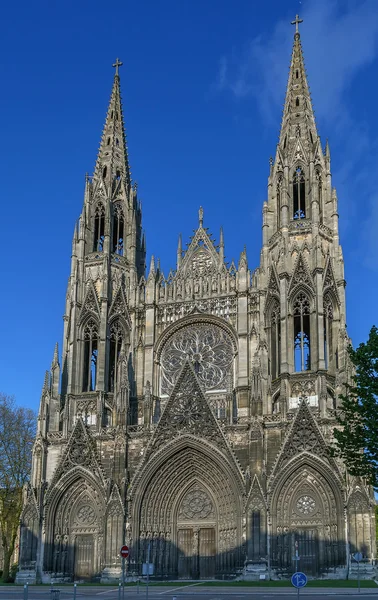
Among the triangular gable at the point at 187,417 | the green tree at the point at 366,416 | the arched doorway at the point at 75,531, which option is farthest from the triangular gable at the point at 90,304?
the green tree at the point at 366,416

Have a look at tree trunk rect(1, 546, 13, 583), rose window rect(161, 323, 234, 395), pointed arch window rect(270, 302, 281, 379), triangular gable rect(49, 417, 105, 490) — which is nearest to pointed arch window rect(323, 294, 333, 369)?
pointed arch window rect(270, 302, 281, 379)

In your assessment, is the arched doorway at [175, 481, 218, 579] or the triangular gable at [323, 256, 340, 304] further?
the triangular gable at [323, 256, 340, 304]

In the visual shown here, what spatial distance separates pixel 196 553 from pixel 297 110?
100 ft

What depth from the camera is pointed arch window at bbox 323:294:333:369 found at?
46.8 metres

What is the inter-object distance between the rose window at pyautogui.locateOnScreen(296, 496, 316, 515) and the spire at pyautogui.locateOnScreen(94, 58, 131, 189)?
86.6 feet

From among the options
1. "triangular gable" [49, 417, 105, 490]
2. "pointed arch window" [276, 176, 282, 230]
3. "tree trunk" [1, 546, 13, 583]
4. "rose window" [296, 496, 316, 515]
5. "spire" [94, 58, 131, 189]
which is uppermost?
"spire" [94, 58, 131, 189]

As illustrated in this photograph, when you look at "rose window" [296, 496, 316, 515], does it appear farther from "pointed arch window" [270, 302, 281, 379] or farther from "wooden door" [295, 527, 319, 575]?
"pointed arch window" [270, 302, 281, 379]

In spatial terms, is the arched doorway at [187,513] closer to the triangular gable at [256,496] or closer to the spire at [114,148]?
the triangular gable at [256,496]

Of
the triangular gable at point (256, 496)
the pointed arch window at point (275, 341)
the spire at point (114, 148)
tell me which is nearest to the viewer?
the triangular gable at point (256, 496)

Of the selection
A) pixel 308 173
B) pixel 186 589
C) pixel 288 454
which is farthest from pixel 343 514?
pixel 308 173

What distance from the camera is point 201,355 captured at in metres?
49.7

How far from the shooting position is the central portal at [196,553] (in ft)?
148

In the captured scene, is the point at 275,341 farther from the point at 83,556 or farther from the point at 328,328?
the point at 83,556

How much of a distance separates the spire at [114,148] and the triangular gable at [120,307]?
942cm
